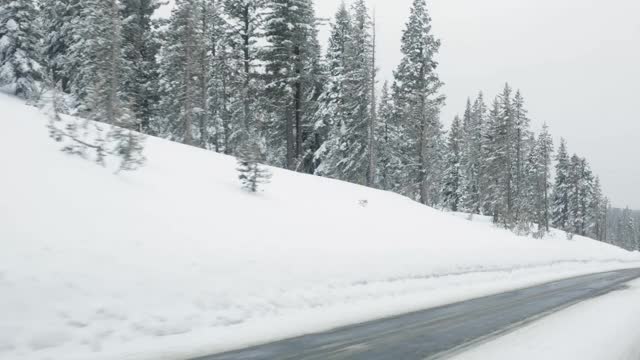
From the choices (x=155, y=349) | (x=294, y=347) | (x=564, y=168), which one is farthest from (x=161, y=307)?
(x=564, y=168)

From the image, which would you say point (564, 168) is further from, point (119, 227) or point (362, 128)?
point (119, 227)

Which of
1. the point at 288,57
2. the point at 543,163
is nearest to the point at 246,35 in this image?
the point at 288,57

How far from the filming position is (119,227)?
9852 mm

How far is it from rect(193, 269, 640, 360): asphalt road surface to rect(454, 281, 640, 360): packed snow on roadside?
1.02 feet

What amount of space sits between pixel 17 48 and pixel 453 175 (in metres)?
54.0

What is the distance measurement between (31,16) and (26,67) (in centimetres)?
347

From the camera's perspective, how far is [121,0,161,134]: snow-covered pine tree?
39969 mm

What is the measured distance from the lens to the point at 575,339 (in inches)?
348

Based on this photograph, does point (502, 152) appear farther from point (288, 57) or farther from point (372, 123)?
point (288, 57)

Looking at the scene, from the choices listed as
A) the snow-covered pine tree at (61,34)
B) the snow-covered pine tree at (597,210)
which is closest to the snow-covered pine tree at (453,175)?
the snow-covered pine tree at (597,210)

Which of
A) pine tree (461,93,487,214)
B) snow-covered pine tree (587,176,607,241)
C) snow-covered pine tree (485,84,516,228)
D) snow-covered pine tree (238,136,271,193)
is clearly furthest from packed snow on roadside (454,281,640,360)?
snow-covered pine tree (587,176,607,241)

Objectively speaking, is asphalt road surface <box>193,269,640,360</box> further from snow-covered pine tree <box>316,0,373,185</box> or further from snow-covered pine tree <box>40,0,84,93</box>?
snow-covered pine tree <box>40,0,84,93</box>

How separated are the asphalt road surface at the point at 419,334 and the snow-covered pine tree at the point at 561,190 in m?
73.1

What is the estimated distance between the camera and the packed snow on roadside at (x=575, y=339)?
25.1ft
